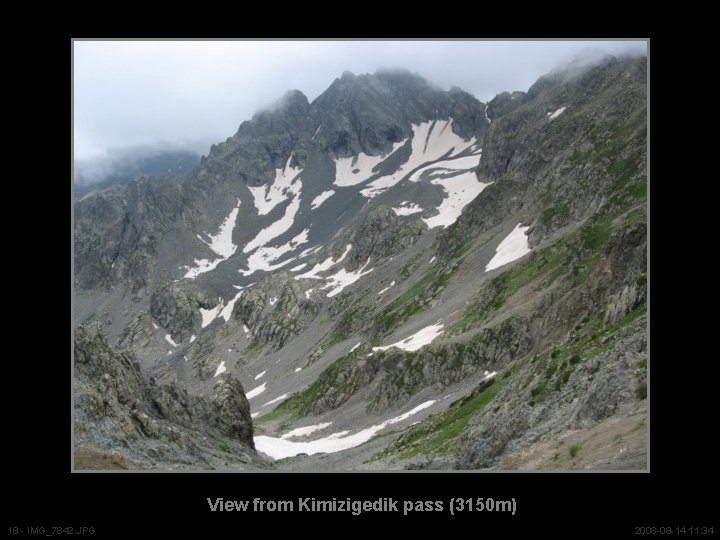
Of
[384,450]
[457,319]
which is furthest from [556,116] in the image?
[384,450]

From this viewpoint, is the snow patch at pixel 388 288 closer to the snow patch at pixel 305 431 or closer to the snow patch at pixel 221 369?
the snow patch at pixel 221 369

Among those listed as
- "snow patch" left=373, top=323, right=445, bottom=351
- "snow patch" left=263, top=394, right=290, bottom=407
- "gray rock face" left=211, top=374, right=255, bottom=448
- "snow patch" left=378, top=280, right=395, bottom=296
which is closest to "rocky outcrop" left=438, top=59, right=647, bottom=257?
"snow patch" left=378, top=280, right=395, bottom=296

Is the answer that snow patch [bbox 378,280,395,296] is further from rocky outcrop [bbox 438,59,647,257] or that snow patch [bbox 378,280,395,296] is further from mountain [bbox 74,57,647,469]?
rocky outcrop [bbox 438,59,647,257]

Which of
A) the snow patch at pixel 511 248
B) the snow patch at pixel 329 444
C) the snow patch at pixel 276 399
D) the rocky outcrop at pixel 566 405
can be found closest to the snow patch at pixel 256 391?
the snow patch at pixel 276 399

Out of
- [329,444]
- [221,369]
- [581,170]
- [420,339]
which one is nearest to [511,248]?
[581,170]

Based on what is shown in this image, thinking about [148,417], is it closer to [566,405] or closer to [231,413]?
[231,413]
